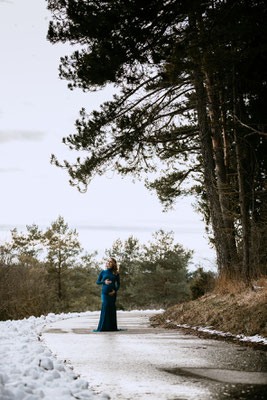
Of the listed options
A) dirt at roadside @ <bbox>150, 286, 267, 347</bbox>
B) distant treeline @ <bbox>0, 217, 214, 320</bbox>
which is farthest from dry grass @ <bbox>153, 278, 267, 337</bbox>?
distant treeline @ <bbox>0, 217, 214, 320</bbox>

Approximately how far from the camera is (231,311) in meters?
Answer: 9.83

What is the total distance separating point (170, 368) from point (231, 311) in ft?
16.7

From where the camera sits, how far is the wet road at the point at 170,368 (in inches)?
152

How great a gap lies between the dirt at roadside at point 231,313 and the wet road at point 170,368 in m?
0.97

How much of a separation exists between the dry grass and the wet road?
103 centimetres

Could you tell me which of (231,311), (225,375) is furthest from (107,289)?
(225,375)

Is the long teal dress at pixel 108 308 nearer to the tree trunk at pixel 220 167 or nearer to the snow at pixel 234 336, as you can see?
the snow at pixel 234 336

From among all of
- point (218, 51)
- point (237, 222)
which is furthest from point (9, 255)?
point (218, 51)

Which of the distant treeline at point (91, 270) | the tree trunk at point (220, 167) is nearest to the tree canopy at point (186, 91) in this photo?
the tree trunk at point (220, 167)

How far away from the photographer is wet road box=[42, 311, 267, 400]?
3869 mm

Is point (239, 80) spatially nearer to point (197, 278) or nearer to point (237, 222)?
point (237, 222)

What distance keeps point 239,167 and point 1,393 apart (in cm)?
1116

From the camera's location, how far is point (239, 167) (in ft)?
44.0

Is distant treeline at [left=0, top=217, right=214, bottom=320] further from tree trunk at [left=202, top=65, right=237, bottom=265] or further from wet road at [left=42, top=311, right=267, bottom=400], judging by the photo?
wet road at [left=42, top=311, right=267, bottom=400]
